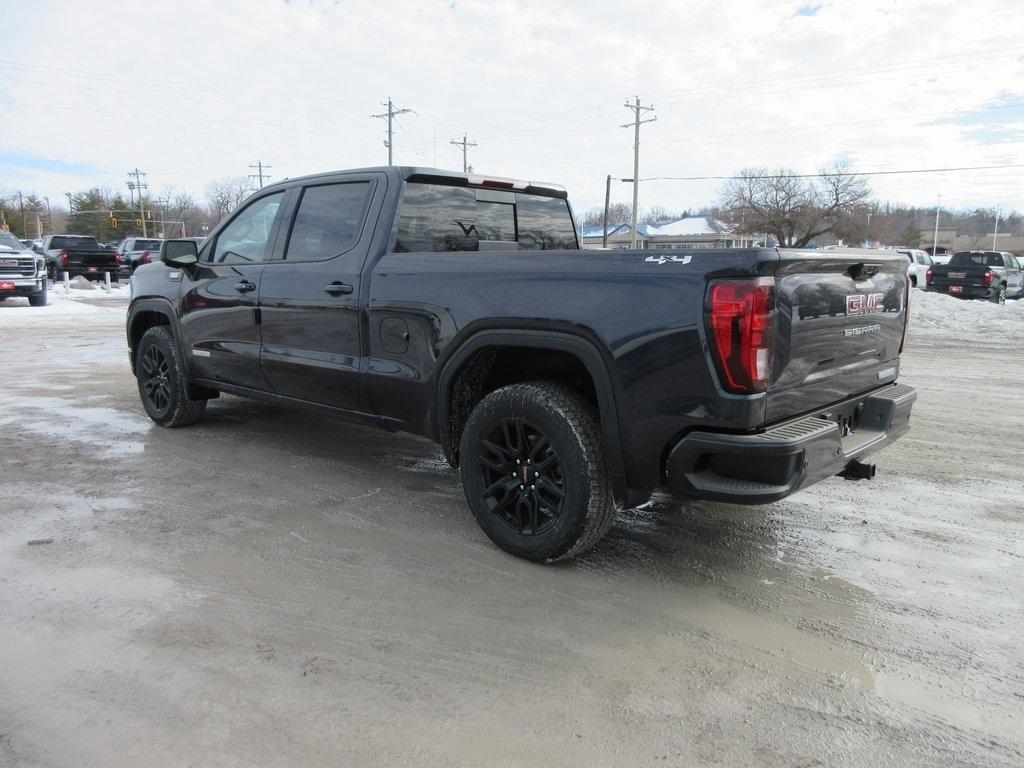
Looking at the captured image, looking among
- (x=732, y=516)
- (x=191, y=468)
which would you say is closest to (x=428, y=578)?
(x=732, y=516)

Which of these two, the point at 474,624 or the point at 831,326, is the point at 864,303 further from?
the point at 474,624

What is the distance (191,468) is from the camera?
203 inches

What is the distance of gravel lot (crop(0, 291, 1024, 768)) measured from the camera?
2.37m

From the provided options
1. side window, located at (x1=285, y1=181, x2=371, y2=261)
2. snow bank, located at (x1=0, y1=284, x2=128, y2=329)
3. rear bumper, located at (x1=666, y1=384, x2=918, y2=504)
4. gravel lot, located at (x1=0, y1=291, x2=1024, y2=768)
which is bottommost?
gravel lot, located at (x1=0, y1=291, x2=1024, y2=768)

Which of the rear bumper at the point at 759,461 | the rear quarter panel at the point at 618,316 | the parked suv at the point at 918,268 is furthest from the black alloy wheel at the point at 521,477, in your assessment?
the parked suv at the point at 918,268

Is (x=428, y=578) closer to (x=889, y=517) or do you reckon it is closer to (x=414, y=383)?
(x=414, y=383)

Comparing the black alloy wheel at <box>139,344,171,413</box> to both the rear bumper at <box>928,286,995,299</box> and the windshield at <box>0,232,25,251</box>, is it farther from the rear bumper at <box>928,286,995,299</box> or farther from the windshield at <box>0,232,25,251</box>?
the rear bumper at <box>928,286,995,299</box>

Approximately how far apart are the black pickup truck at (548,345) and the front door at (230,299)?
0.02 meters

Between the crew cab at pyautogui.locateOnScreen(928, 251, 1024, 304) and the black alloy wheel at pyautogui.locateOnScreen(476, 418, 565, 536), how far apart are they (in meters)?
20.7

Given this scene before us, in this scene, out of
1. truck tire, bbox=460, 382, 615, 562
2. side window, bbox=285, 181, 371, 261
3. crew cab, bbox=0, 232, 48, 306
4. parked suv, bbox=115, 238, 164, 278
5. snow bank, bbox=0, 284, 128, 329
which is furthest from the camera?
parked suv, bbox=115, 238, 164, 278

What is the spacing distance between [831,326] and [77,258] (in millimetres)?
30241

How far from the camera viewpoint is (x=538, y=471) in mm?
3518

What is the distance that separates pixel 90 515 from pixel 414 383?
1984mm

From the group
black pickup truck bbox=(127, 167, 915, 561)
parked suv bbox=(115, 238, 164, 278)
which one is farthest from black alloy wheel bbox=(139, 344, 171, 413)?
parked suv bbox=(115, 238, 164, 278)
